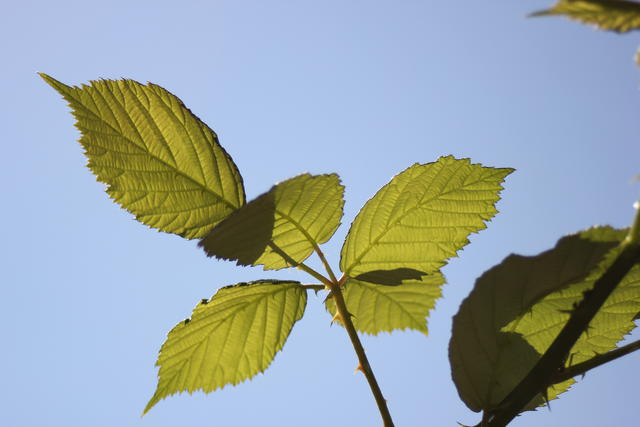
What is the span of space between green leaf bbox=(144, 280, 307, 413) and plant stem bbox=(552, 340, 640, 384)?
0.64m

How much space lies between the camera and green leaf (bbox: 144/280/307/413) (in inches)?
52.7

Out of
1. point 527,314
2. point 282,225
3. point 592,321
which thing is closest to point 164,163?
point 282,225

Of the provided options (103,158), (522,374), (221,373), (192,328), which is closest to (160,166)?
(103,158)

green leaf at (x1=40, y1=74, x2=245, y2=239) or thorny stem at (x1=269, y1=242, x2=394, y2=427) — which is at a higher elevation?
green leaf at (x1=40, y1=74, x2=245, y2=239)

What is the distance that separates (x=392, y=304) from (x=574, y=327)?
75cm

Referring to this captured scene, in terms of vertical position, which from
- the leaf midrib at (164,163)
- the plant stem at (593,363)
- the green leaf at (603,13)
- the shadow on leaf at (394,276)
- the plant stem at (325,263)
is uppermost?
the leaf midrib at (164,163)

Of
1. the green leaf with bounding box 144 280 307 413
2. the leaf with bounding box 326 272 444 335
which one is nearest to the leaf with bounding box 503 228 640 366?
the leaf with bounding box 326 272 444 335

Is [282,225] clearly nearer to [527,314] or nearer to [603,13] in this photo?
[527,314]

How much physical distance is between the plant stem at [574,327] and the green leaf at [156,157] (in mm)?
735

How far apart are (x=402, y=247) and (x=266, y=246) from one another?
0.98 ft

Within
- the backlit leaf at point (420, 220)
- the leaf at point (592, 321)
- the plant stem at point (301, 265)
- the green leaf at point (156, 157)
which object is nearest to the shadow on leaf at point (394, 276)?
the backlit leaf at point (420, 220)

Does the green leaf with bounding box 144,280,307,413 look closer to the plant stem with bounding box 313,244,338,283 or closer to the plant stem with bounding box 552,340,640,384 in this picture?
the plant stem with bounding box 313,244,338,283

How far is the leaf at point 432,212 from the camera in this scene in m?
1.29

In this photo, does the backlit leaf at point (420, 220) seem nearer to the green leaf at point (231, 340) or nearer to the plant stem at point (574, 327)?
the green leaf at point (231, 340)
